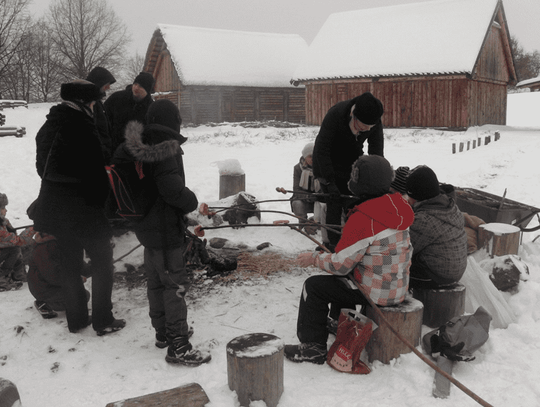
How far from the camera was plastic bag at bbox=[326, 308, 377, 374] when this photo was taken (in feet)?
10.5

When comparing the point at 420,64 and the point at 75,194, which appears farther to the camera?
the point at 420,64

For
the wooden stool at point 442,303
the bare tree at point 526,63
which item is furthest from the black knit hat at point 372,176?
the bare tree at point 526,63

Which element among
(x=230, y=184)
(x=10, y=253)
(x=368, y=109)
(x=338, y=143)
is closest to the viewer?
(x=368, y=109)

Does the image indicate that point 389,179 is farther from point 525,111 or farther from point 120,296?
point 525,111

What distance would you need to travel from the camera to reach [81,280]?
3809 mm

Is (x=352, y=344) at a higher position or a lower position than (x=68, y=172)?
lower

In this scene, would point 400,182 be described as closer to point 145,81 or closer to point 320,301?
point 320,301

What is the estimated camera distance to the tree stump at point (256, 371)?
2.78m

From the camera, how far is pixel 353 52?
22.9 metres

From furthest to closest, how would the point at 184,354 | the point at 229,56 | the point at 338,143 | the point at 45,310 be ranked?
the point at 229,56
the point at 338,143
the point at 45,310
the point at 184,354

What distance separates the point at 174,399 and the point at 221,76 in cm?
2456

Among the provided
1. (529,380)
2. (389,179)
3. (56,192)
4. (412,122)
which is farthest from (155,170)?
(412,122)

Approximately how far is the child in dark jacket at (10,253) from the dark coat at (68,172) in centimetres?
131

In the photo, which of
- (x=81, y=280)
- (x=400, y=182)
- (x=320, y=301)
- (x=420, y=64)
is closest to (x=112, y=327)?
(x=81, y=280)
